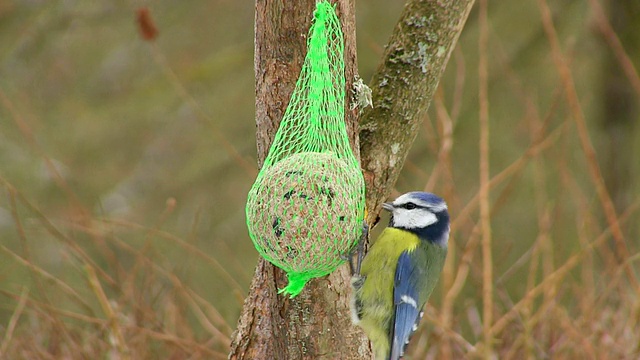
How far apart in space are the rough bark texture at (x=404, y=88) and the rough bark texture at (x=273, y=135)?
25 cm

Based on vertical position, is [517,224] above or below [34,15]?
below

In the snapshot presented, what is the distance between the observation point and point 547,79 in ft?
24.6

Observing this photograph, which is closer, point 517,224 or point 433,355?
point 433,355

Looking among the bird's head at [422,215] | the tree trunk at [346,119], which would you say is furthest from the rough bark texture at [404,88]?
the bird's head at [422,215]

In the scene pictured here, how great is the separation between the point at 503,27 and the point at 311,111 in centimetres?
502

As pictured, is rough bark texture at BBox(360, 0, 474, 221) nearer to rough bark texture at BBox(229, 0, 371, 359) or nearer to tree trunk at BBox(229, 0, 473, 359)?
tree trunk at BBox(229, 0, 473, 359)

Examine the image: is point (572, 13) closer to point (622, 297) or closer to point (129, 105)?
point (622, 297)

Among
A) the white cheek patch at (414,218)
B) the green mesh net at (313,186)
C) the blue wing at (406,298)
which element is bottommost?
the blue wing at (406,298)

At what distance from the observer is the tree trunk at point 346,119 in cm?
289

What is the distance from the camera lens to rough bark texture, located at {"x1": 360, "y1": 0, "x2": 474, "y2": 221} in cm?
322

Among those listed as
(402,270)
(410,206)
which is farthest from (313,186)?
(402,270)

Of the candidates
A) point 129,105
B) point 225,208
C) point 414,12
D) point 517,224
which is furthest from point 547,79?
point 414,12

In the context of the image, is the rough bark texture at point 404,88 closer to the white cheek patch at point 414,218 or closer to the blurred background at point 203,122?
the white cheek patch at point 414,218

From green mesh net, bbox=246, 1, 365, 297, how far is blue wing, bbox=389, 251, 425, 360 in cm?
65
